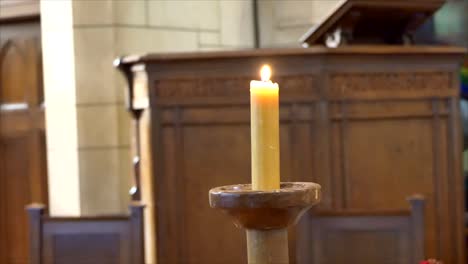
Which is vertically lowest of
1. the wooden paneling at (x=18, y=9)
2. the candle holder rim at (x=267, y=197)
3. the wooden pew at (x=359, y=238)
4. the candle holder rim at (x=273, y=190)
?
the wooden pew at (x=359, y=238)

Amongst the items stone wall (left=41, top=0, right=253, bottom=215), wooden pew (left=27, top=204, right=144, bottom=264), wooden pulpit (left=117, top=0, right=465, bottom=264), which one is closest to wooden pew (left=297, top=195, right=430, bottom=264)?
wooden pew (left=27, top=204, right=144, bottom=264)

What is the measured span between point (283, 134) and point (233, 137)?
21cm

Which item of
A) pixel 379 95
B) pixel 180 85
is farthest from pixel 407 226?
pixel 180 85

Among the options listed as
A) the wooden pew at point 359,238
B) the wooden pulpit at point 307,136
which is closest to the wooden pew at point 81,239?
the wooden pew at point 359,238

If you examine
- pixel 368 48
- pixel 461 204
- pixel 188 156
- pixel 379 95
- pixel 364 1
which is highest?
pixel 364 1

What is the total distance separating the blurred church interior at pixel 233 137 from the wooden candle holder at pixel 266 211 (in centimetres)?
153

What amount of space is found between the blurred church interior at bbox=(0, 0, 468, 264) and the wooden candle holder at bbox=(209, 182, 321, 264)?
5.02 feet

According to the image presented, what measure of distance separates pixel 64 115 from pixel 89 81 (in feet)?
0.78

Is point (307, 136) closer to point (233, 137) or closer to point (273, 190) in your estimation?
point (233, 137)

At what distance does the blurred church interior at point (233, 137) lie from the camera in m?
2.39

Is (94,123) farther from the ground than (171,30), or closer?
closer

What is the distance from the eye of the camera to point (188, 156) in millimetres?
3078

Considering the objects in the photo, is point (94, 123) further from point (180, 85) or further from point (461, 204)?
point (461, 204)

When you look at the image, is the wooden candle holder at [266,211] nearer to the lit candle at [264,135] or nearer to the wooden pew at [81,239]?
the lit candle at [264,135]
